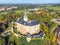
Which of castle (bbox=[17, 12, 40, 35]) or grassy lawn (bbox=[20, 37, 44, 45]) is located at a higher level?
castle (bbox=[17, 12, 40, 35])

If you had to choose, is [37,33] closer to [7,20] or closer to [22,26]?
[22,26]

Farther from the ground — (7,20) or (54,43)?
(7,20)

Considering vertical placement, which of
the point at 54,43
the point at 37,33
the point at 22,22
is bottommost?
the point at 54,43

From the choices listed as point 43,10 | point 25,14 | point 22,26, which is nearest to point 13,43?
point 22,26

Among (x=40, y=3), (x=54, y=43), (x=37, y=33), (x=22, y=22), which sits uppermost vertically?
(x=40, y=3)

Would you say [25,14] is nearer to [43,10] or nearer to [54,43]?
[43,10]

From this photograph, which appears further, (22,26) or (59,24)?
(59,24)

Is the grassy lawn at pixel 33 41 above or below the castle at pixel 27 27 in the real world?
below

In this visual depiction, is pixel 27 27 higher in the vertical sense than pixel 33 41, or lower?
higher

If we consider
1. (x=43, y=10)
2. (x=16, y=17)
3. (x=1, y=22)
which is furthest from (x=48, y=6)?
(x=1, y=22)
